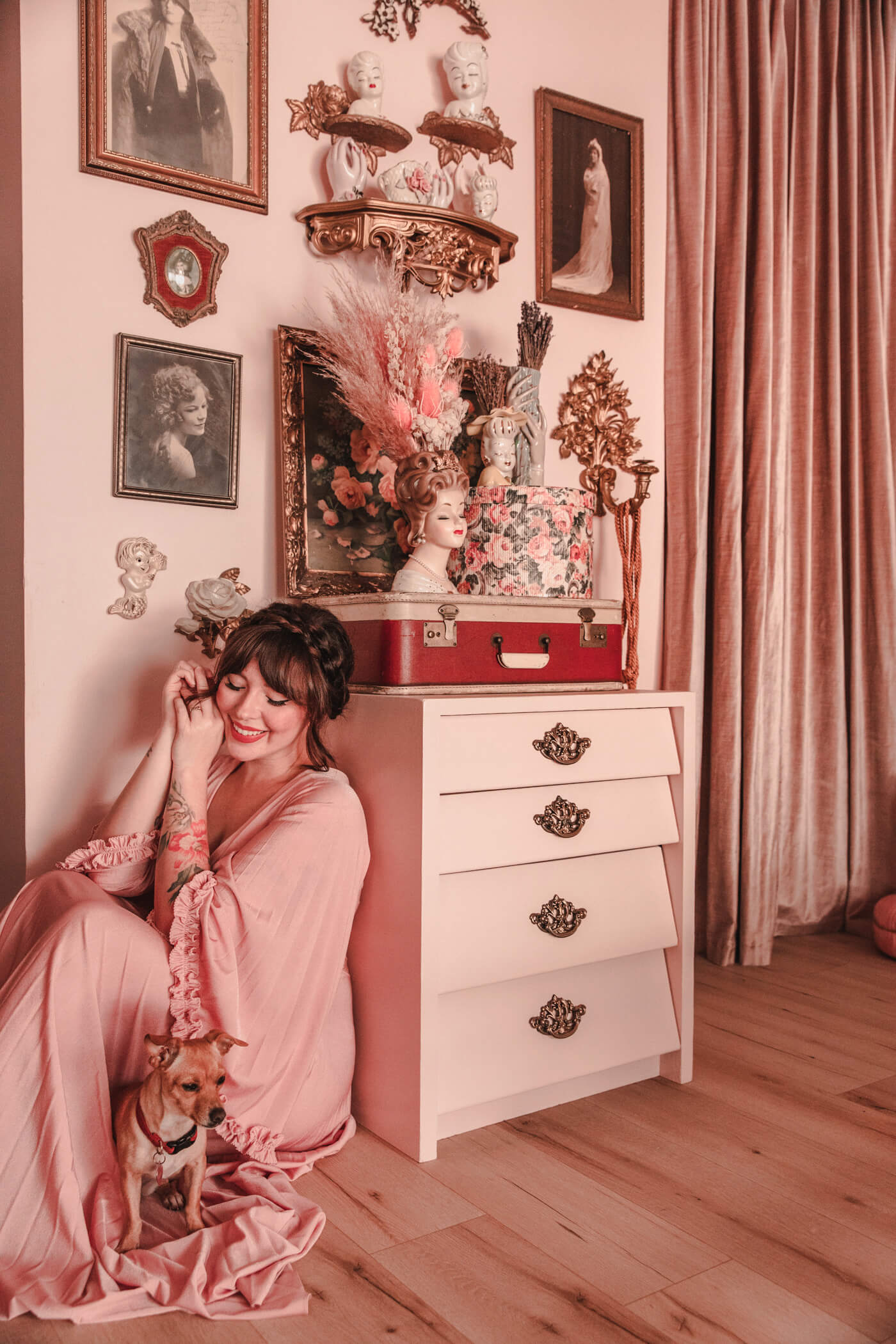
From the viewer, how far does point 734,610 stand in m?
2.87

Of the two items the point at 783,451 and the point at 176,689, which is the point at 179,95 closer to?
the point at 176,689

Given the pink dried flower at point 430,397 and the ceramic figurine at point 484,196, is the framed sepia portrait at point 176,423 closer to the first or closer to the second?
the pink dried flower at point 430,397

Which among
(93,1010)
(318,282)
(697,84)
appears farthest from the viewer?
(697,84)

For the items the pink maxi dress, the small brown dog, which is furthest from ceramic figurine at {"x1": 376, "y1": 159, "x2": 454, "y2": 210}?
the small brown dog

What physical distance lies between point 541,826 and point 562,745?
16cm

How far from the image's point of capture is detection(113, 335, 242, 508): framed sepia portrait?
200 centimetres

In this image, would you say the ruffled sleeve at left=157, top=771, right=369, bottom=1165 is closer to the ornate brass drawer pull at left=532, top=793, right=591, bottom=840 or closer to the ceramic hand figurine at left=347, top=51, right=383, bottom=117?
the ornate brass drawer pull at left=532, top=793, right=591, bottom=840

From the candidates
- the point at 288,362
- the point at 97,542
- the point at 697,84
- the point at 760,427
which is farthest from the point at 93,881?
the point at 697,84

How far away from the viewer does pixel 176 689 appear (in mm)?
1776

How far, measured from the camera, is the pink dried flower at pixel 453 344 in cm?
208

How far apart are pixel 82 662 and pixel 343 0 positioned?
1.56 meters

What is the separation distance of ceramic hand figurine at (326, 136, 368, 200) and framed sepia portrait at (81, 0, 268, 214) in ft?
0.47

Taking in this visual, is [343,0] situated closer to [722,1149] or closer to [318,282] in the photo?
[318,282]

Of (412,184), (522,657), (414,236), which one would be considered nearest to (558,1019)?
(522,657)
